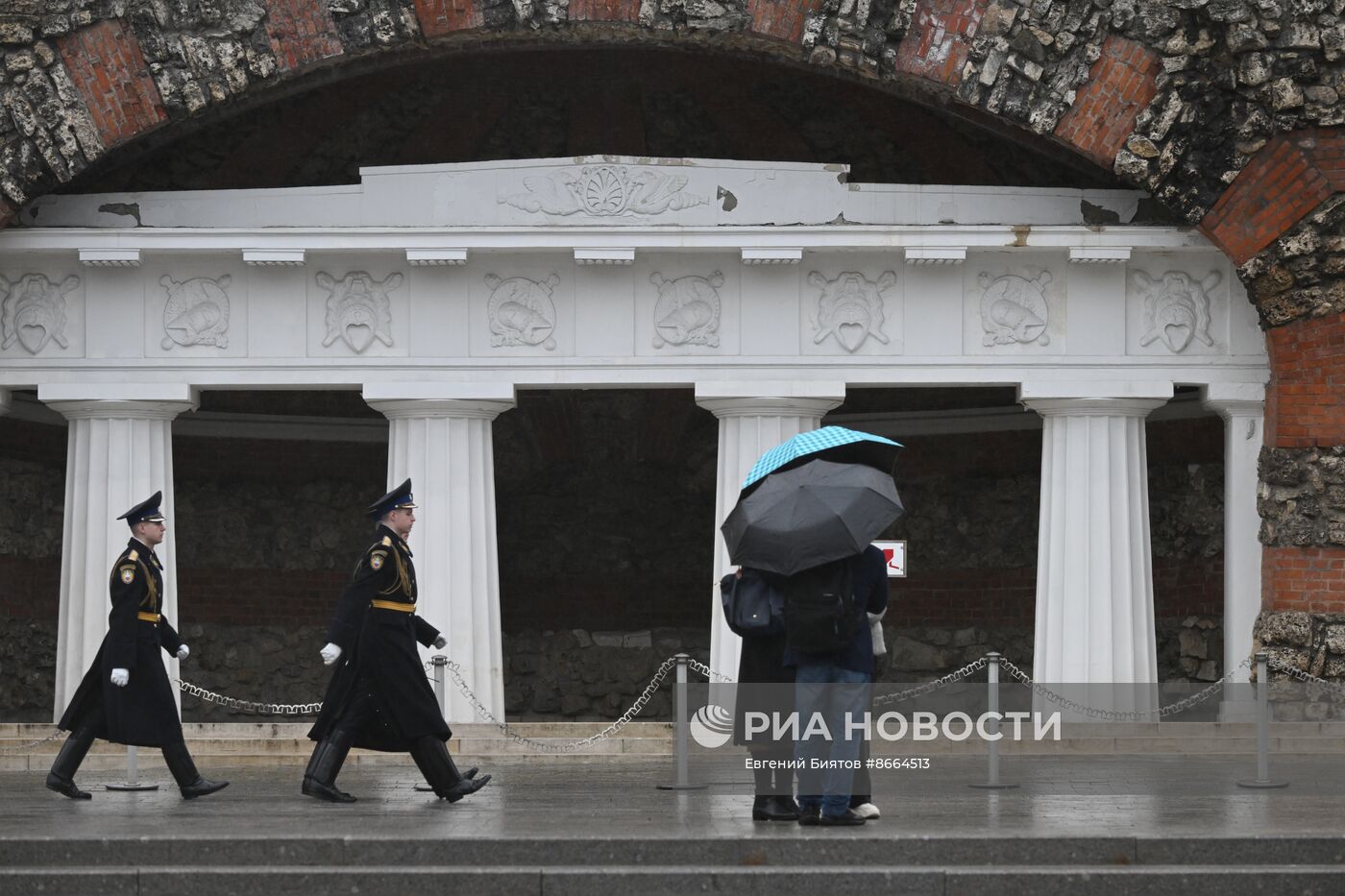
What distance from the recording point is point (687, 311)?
16984 millimetres

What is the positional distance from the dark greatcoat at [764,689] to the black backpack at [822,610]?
0.58m

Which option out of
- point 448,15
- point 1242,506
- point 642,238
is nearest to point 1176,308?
point 1242,506

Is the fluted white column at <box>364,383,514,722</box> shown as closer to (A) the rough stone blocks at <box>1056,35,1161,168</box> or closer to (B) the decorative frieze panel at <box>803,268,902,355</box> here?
(B) the decorative frieze panel at <box>803,268,902,355</box>

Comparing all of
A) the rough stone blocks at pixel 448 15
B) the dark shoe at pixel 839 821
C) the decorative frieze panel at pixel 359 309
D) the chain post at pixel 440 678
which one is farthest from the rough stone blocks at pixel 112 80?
the dark shoe at pixel 839 821

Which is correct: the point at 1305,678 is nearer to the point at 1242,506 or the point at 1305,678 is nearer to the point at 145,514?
the point at 1242,506

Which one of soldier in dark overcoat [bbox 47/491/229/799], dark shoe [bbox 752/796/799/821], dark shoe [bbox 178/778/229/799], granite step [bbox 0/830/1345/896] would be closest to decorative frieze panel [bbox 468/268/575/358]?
soldier in dark overcoat [bbox 47/491/229/799]

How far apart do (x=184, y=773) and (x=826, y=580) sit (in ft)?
14.2

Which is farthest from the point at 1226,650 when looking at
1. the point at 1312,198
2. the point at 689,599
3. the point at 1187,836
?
the point at 1187,836

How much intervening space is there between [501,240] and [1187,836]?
9.20 m

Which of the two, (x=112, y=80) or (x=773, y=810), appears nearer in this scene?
(x=773, y=810)

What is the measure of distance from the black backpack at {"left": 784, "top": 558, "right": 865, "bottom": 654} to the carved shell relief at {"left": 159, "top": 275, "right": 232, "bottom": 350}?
8.77 metres

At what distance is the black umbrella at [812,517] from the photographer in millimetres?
9508

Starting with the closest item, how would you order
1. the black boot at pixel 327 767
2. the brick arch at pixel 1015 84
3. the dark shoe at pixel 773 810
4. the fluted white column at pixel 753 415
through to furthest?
1. the dark shoe at pixel 773 810
2. the black boot at pixel 327 767
3. the brick arch at pixel 1015 84
4. the fluted white column at pixel 753 415

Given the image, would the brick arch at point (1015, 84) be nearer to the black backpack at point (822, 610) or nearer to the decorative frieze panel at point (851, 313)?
the decorative frieze panel at point (851, 313)
